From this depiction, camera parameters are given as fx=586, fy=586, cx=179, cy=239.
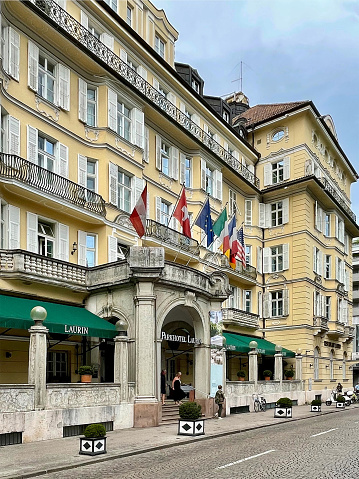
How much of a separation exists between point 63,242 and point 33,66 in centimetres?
721

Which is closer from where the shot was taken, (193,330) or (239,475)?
(239,475)

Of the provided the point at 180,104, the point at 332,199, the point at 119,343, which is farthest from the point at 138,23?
the point at 332,199

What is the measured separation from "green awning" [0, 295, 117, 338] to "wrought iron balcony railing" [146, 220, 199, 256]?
22.5 ft

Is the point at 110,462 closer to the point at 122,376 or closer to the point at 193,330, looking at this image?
the point at 122,376

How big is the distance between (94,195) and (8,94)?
18.4ft

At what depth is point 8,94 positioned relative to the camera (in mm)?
22188

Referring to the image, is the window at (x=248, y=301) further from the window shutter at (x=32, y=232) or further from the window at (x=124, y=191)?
the window shutter at (x=32, y=232)

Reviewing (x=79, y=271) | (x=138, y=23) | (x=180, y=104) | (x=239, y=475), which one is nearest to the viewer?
(x=239, y=475)

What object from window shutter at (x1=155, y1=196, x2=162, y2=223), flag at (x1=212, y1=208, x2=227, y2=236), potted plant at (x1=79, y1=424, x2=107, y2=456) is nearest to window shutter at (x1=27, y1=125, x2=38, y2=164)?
window shutter at (x1=155, y1=196, x2=162, y2=223)

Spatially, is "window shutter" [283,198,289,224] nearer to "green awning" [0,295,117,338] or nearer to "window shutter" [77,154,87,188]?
"window shutter" [77,154,87,188]

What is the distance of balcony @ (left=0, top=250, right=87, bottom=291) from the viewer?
21.0 metres

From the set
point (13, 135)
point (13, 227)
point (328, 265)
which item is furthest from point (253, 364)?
point (328, 265)

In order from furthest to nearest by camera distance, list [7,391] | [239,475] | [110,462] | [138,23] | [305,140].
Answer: [305,140] → [138,23] → [7,391] → [110,462] → [239,475]

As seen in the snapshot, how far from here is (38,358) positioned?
Answer: 1767 centimetres
